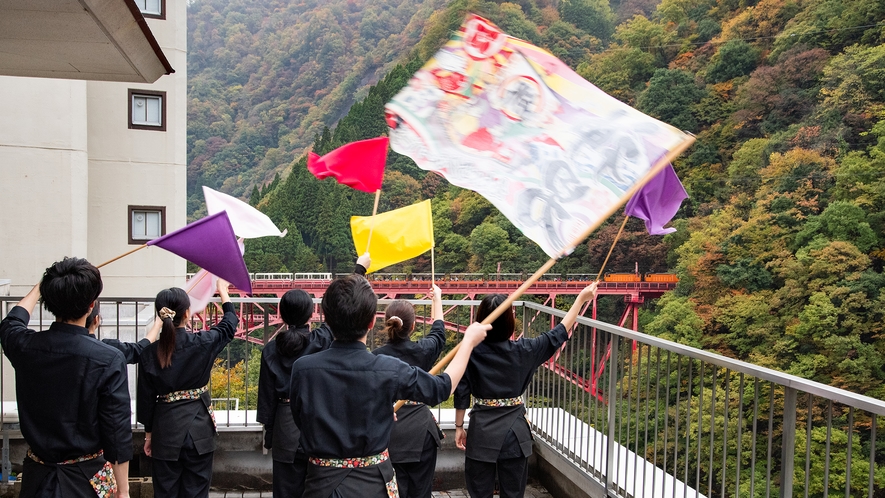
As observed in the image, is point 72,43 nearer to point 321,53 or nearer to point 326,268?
point 326,268

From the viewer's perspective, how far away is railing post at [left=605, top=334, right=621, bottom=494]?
371 cm

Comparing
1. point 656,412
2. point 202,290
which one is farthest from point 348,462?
point 202,290

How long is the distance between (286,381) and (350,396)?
4.71 feet

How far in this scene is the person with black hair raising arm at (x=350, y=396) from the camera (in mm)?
2248

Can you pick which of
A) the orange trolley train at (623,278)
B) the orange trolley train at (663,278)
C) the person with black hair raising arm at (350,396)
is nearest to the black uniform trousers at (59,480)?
the person with black hair raising arm at (350,396)

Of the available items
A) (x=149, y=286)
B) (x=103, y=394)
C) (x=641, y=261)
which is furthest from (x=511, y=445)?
(x=641, y=261)

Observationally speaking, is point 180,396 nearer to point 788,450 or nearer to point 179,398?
point 179,398

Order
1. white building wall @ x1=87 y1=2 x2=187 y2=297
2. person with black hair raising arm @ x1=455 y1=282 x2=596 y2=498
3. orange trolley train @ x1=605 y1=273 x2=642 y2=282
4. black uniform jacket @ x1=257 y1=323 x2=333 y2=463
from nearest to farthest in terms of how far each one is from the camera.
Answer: person with black hair raising arm @ x1=455 y1=282 x2=596 y2=498 < black uniform jacket @ x1=257 y1=323 x2=333 y2=463 < white building wall @ x1=87 y1=2 x2=187 y2=297 < orange trolley train @ x1=605 y1=273 x2=642 y2=282

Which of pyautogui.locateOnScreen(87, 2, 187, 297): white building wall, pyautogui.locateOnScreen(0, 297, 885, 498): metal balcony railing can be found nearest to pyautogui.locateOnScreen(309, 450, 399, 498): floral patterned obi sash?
pyautogui.locateOnScreen(0, 297, 885, 498): metal balcony railing

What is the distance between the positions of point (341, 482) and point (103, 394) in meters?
0.85

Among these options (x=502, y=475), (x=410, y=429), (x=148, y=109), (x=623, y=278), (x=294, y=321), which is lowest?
(x=623, y=278)

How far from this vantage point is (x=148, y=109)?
14797mm

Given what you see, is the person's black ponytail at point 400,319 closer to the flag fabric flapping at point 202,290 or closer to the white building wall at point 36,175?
the flag fabric flapping at point 202,290

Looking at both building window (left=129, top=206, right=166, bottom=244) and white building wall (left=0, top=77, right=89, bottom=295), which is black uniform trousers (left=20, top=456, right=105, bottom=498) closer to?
white building wall (left=0, top=77, right=89, bottom=295)
